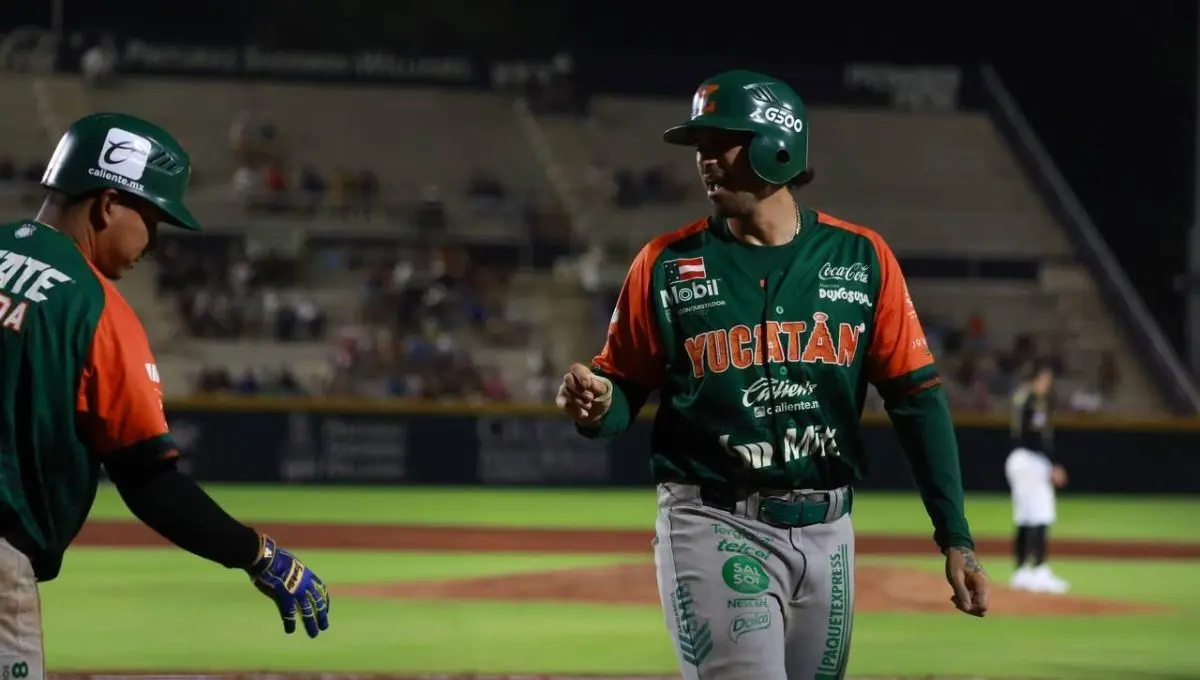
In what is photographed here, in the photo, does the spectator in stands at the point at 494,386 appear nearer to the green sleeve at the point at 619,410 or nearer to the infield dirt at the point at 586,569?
the infield dirt at the point at 586,569

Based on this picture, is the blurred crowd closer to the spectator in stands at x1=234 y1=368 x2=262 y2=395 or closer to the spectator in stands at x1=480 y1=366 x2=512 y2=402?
the spectator in stands at x1=480 y1=366 x2=512 y2=402

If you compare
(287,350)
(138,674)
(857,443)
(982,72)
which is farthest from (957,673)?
(982,72)

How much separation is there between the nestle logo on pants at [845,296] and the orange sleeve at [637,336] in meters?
0.49

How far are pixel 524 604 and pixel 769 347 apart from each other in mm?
9404

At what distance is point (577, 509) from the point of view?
2458 cm

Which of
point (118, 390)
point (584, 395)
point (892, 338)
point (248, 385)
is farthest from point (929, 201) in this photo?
point (118, 390)

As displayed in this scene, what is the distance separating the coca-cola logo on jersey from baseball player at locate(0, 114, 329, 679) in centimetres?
170

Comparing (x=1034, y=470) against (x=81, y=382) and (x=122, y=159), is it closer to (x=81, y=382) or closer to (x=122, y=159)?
(x=122, y=159)

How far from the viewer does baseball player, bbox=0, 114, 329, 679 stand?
392 cm

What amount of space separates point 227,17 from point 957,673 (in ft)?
119

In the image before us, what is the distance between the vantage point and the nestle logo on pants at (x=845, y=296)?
4812mm

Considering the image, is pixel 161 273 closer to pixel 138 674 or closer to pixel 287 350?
pixel 287 350

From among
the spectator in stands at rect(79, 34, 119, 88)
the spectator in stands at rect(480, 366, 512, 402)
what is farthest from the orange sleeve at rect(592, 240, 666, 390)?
the spectator in stands at rect(79, 34, 119, 88)

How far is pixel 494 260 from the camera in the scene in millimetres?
34812
